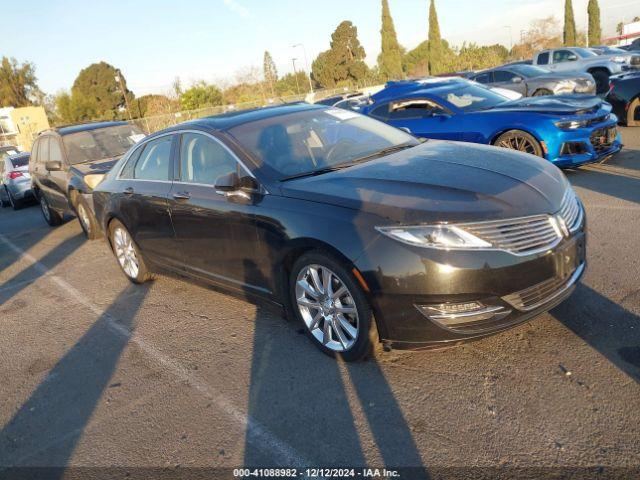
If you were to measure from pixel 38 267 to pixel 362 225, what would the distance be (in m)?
5.89

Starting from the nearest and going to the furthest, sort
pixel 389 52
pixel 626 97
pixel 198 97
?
pixel 626 97 < pixel 198 97 < pixel 389 52

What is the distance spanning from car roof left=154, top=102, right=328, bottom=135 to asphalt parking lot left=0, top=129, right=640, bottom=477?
1544 mm

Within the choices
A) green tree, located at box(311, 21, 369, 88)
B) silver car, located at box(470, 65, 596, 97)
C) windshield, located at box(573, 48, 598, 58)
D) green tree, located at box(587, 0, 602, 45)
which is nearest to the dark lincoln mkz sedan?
silver car, located at box(470, 65, 596, 97)

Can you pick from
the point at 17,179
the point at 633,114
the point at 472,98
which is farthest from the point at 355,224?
the point at 17,179

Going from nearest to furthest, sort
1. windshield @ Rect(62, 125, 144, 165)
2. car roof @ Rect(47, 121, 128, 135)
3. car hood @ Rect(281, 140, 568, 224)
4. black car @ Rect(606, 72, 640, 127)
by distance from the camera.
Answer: car hood @ Rect(281, 140, 568, 224)
windshield @ Rect(62, 125, 144, 165)
car roof @ Rect(47, 121, 128, 135)
black car @ Rect(606, 72, 640, 127)

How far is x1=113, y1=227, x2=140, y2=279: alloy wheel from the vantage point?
5.45 meters

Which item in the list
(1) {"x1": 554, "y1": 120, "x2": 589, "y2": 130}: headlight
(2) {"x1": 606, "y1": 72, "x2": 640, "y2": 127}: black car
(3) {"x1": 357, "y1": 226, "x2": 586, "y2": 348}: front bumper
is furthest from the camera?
(2) {"x1": 606, "y1": 72, "x2": 640, "y2": 127}: black car

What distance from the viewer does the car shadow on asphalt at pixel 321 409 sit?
2.54 meters

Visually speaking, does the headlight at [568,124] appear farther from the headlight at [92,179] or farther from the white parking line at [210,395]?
the headlight at [92,179]

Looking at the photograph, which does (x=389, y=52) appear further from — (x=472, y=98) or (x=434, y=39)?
(x=472, y=98)

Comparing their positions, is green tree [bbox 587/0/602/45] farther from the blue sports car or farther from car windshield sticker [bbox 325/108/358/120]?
car windshield sticker [bbox 325/108/358/120]

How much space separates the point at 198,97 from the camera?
43.5m

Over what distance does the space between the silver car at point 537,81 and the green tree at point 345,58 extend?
46.8 m

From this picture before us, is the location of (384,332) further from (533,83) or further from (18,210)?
(18,210)
